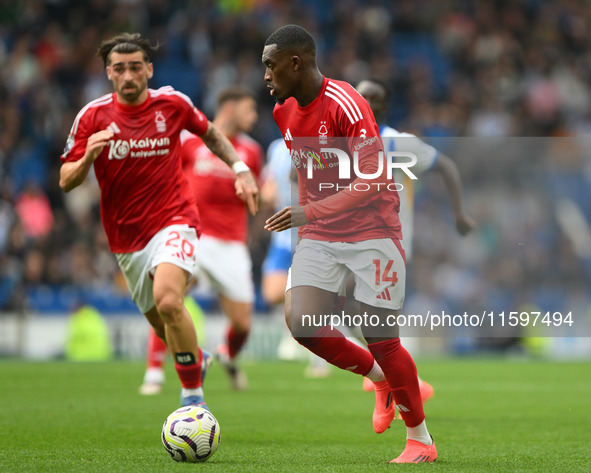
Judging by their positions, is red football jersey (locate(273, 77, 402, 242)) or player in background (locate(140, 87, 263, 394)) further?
player in background (locate(140, 87, 263, 394))

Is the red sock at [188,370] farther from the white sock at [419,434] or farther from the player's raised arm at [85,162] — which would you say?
the white sock at [419,434]

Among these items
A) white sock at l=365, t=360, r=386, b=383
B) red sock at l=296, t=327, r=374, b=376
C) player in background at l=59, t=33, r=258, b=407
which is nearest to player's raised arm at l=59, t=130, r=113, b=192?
player in background at l=59, t=33, r=258, b=407

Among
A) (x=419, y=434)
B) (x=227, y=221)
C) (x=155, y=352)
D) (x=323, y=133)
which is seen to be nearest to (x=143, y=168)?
(x=323, y=133)

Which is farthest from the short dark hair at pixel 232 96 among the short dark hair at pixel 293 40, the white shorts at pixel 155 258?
the short dark hair at pixel 293 40

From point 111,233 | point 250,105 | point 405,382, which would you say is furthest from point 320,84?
point 250,105

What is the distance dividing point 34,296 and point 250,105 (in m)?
6.84

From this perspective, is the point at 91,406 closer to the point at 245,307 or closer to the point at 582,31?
the point at 245,307

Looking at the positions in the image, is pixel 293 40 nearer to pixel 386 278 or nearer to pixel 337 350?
pixel 386 278

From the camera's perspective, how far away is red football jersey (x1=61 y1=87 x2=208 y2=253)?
21.5 feet

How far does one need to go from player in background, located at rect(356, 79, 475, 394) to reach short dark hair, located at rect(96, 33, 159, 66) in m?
1.51

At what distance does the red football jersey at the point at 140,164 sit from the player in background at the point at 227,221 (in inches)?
115

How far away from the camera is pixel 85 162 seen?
603 centimetres

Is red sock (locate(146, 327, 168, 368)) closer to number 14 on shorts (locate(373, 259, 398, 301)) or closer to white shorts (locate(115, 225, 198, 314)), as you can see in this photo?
white shorts (locate(115, 225, 198, 314))

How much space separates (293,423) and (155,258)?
1537mm
